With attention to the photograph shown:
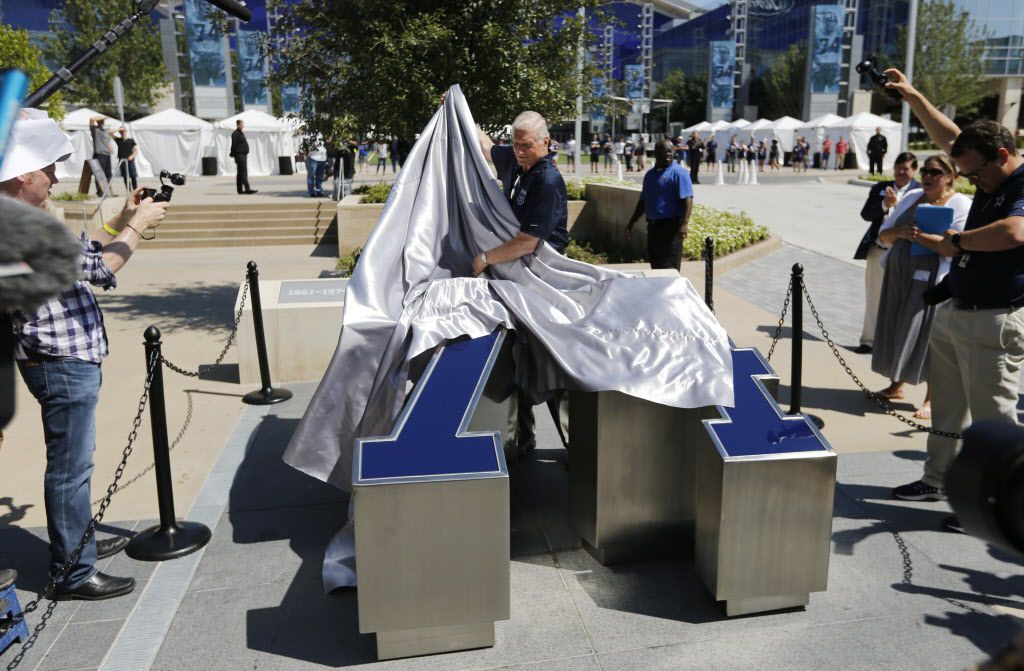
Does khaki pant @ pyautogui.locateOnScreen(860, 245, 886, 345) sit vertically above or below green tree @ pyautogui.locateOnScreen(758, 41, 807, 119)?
below

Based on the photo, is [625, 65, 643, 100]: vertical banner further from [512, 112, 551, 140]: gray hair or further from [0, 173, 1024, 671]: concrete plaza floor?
[512, 112, 551, 140]: gray hair

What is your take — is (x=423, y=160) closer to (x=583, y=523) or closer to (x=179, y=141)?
(x=583, y=523)

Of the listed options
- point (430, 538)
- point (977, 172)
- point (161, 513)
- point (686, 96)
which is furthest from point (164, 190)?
point (686, 96)

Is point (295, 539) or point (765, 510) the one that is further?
point (295, 539)

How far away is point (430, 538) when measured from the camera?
327cm

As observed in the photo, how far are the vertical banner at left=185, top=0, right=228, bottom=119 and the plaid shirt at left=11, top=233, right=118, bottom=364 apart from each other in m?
41.1

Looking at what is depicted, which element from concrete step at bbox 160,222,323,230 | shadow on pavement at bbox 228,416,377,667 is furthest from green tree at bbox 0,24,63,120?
shadow on pavement at bbox 228,416,377,667

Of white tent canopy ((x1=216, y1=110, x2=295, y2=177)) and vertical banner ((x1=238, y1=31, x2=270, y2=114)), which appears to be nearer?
white tent canopy ((x1=216, y1=110, x2=295, y2=177))

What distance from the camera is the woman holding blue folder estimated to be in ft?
19.9

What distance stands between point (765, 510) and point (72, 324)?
3076 millimetres

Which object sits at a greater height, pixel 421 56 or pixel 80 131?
pixel 80 131

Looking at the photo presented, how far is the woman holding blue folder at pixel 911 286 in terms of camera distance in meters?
6.05

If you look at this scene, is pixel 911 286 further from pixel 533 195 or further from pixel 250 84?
pixel 250 84

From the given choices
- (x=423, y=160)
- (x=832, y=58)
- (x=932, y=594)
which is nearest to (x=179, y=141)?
(x=423, y=160)
